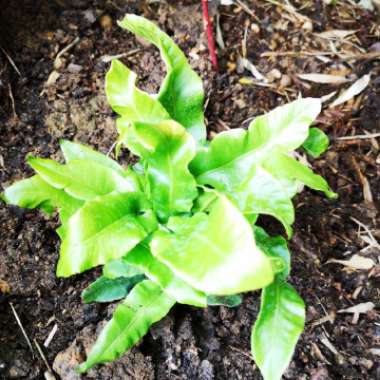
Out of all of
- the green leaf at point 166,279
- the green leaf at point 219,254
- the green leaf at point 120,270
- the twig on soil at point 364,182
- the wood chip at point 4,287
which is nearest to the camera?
the green leaf at point 219,254

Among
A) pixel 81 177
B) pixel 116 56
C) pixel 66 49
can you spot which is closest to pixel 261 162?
pixel 81 177

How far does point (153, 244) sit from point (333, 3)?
153 centimetres

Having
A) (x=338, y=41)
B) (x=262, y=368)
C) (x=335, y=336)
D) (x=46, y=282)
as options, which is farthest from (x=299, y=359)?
(x=338, y=41)

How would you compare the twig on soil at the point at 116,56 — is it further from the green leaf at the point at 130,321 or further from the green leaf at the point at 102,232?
the green leaf at the point at 130,321

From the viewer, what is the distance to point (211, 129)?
2021 millimetres

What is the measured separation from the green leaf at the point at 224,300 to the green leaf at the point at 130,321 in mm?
145

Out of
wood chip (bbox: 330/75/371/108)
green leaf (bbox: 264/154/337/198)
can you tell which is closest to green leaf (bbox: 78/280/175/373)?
green leaf (bbox: 264/154/337/198)

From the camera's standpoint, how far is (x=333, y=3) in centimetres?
232

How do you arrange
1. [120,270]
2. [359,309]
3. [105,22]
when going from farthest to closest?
[105,22] < [359,309] < [120,270]

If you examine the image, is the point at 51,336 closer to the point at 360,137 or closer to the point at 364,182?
the point at 364,182

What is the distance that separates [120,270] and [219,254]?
1.63 feet

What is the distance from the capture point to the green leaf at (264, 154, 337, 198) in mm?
1293

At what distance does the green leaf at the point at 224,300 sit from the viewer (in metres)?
1.53

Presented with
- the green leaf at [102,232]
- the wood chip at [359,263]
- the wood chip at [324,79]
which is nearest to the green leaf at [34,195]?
the green leaf at [102,232]
